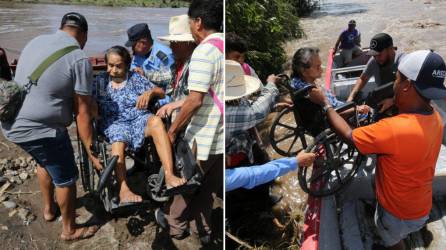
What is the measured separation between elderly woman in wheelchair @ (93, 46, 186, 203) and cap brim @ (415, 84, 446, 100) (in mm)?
1604

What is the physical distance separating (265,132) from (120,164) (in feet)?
8.22

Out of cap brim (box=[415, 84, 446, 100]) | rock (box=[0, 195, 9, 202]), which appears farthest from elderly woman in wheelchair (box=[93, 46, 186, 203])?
cap brim (box=[415, 84, 446, 100])

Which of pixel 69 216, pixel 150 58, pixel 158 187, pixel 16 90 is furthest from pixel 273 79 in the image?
pixel 69 216

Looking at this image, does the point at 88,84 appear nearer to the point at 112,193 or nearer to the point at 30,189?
the point at 112,193

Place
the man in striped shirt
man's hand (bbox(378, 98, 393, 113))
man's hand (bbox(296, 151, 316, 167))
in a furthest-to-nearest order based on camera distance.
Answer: man's hand (bbox(378, 98, 393, 113)) < man's hand (bbox(296, 151, 316, 167)) < the man in striped shirt

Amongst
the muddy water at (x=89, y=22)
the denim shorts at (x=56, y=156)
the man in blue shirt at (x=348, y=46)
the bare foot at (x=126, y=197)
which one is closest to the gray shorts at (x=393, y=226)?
the bare foot at (x=126, y=197)

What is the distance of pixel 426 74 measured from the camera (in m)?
1.95

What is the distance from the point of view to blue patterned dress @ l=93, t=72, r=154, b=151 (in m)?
2.93

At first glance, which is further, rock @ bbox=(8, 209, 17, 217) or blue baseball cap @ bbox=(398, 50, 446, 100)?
rock @ bbox=(8, 209, 17, 217)

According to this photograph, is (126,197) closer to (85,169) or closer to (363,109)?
(85,169)

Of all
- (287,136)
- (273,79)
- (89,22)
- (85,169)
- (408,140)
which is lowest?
(89,22)

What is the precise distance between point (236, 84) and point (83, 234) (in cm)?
182

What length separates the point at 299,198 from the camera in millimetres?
3670

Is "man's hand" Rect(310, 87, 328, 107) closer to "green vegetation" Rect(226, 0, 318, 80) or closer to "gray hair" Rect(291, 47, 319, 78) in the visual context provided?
"gray hair" Rect(291, 47, 319, 78)
